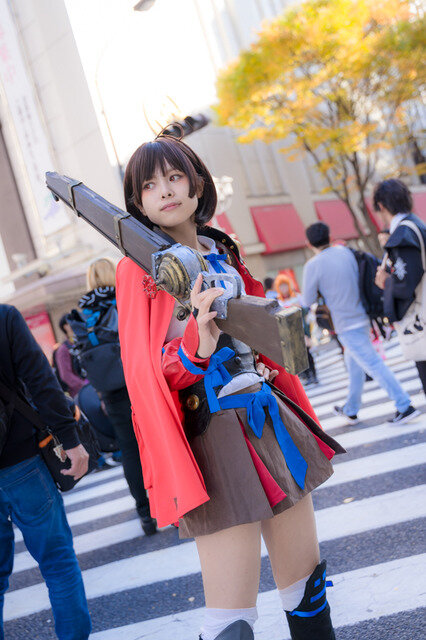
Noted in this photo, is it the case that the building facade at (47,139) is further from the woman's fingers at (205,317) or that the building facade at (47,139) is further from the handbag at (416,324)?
the woman's fingers at (205,317)

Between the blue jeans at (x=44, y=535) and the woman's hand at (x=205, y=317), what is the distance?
1.39m

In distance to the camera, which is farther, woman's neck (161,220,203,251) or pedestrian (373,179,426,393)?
pedestrian (373,179,426,393)

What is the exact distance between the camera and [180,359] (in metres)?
1.71

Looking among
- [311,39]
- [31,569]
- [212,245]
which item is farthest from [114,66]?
[212,245]

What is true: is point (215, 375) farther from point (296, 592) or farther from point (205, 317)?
point (296, 592)

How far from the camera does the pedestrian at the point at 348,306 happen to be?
18.2ft

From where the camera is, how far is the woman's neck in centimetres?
203

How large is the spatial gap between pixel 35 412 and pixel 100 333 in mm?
1837

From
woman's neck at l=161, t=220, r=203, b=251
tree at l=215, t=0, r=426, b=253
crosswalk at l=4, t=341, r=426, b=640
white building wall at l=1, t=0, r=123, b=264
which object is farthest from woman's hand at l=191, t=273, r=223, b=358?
tree at l=215, t=0, r=426, b=253

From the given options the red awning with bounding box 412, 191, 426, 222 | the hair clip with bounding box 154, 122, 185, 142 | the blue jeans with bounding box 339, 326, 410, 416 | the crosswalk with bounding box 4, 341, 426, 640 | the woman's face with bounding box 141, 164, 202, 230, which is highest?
the red awning with bounding box 412, 191, 426, 222

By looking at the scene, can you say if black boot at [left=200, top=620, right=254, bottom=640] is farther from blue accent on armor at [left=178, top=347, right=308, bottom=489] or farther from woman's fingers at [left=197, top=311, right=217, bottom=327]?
woman's fingers at [left=197, top=311, right=217, bottom=327]

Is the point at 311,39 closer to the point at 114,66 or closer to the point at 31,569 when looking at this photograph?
the point at 114,66

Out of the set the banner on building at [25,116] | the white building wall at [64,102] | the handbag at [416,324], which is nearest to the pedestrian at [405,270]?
the handbag at [416,324]

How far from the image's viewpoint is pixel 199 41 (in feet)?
67.6
